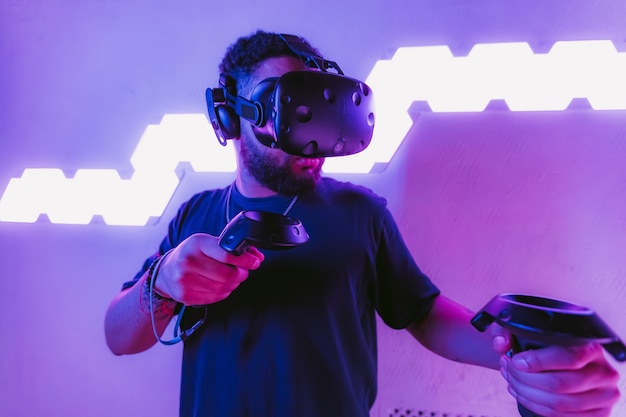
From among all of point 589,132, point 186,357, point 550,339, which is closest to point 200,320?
point 186,357

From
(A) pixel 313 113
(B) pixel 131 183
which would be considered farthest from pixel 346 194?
(B) pixel 131 183

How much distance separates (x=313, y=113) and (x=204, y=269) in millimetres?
290

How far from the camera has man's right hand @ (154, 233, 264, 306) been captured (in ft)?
2.25

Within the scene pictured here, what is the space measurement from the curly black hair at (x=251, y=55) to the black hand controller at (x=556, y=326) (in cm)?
58

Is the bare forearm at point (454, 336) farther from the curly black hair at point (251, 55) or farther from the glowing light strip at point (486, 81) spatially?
the curly black hair at point (251, 55)

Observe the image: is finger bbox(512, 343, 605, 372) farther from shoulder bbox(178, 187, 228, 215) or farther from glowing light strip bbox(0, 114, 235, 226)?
glowing light strip bbox(0, 114, 235, 226)

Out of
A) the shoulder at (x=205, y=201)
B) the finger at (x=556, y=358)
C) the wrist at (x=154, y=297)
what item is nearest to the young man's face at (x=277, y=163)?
the shoulder at (x=205, y=201)

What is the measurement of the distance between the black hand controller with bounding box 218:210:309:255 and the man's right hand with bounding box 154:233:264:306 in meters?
0.04

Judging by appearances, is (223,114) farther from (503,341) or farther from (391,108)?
(503,341)

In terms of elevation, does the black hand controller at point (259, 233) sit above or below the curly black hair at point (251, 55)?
below

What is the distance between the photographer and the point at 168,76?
4.17ft

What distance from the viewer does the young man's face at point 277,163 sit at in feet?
2.75

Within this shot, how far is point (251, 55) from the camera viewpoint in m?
0.86

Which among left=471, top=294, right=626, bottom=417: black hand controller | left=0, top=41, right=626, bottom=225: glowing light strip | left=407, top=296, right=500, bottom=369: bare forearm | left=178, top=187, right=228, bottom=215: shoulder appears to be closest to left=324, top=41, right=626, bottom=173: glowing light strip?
left=0, top=41, right=626, bottom=225: glowing light strip
